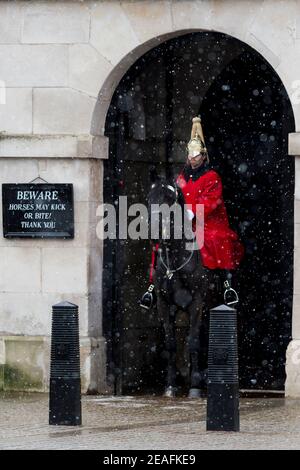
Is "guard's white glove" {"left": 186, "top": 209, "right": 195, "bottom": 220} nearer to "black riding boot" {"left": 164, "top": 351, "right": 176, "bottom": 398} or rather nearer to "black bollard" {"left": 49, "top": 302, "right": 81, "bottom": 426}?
"black riding boot" {"left": 164, "top": 351, "right": 176, "bottom": 398}

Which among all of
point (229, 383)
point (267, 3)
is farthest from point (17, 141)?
point (229, 383)

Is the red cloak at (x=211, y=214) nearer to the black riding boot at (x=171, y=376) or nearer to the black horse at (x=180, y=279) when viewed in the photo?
the black horse at (x=180, y=279)

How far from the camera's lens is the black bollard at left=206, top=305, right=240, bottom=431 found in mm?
11977

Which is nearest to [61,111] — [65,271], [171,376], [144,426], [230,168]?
[65,271]

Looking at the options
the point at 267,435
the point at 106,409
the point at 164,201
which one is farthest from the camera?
the point at 164,201

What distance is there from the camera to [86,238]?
15.4 meters

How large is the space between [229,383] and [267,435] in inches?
20.2

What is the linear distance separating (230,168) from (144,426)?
4.91 m

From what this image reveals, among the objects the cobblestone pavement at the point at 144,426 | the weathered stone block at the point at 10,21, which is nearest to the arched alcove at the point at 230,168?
the weathered stone block at the point at 10,21

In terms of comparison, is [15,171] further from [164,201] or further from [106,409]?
[106,409]

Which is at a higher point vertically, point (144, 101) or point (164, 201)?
point (144, 101)

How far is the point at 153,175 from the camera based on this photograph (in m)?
16.8

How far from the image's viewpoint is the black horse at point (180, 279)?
15430mm

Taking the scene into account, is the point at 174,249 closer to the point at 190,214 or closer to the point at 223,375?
the point at 190,214
